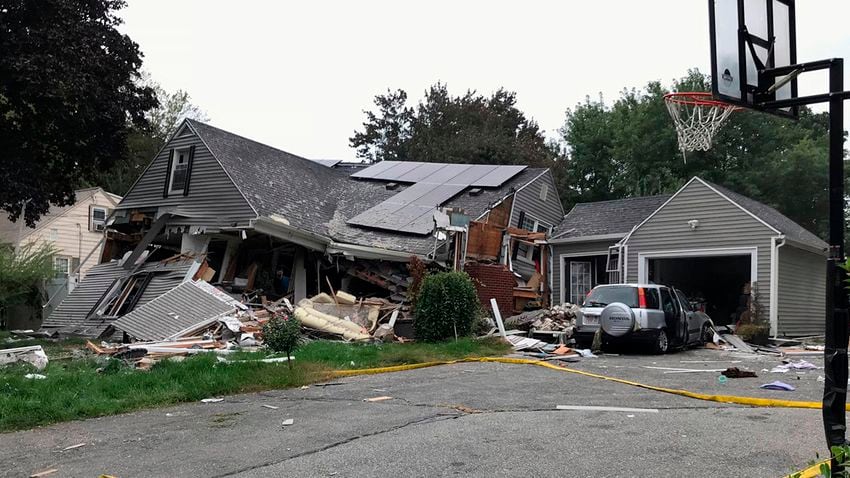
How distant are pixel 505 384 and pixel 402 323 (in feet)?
27.8

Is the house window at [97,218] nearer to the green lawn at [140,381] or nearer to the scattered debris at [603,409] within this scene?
the green lawn at [140,381]

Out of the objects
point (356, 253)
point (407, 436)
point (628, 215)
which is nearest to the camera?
point (407, 436)

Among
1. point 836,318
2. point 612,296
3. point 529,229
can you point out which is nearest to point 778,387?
point 612,296

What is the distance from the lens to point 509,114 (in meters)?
46.7

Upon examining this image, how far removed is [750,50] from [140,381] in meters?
9.07

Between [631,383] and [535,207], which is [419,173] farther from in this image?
[631,383]

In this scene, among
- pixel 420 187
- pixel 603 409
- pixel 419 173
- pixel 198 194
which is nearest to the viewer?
pixel 603 409

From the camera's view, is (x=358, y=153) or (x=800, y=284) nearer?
(x=800, y=284)

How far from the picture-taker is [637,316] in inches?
607

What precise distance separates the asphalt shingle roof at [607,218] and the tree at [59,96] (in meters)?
14.7

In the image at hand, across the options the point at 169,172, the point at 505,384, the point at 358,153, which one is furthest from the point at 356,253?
the point at 358,153

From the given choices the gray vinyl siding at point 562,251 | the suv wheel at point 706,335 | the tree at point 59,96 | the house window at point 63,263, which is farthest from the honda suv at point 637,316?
A: the house window at point 63,263

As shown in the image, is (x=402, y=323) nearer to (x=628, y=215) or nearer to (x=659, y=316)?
(x=659, y=316)

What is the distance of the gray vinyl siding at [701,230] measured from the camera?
20.1 metres
